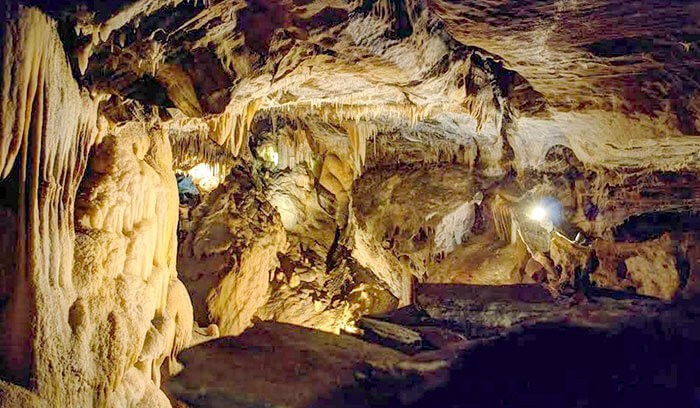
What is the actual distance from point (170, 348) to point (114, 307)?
3.98 feet

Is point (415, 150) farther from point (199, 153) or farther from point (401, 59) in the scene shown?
point (401, 59)

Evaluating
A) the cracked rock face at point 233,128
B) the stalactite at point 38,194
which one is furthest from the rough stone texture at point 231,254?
the stalactite at point 38,194

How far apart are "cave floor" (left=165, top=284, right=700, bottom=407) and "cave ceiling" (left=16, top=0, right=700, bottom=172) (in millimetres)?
2456

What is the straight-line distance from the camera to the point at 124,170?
3926 millimetres

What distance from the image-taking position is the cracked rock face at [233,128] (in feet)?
9.67

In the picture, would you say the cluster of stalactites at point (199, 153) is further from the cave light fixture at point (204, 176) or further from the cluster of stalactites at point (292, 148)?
the cluster of stalactites at point (292, 148)

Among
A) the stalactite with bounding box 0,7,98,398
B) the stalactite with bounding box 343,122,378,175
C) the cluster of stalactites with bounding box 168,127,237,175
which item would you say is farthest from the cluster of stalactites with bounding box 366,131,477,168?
the stalactite with bounding box 0,7,98,398

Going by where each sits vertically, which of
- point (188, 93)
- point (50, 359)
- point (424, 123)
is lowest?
point (50, 359)

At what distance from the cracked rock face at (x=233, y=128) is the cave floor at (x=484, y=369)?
1.20 ft

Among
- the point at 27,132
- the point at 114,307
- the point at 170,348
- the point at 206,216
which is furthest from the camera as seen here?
the point at 206,216

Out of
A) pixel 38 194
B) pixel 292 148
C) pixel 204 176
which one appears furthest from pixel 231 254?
pixel 38 194

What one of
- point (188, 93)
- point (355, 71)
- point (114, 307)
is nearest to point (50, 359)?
point (114, 307)

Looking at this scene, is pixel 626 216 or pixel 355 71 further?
pixel 626 216

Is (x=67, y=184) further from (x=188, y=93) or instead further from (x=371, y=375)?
(x=371, y=375)
